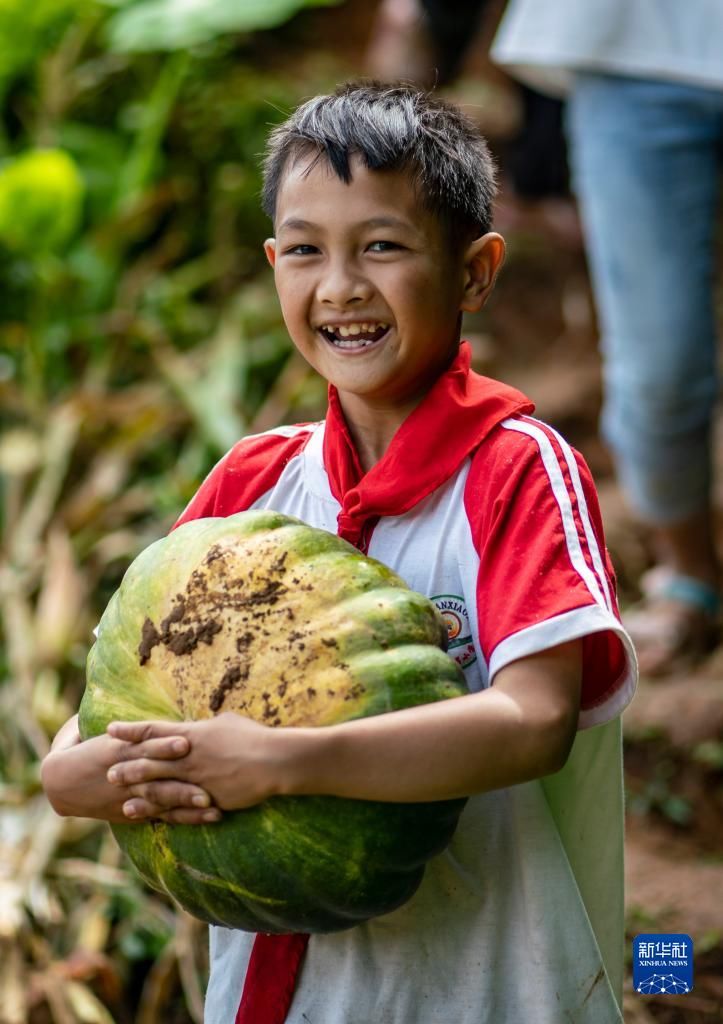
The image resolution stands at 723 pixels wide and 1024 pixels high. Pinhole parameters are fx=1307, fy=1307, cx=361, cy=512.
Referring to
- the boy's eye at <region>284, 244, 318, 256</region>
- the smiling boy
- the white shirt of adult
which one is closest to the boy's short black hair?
the smiling boy

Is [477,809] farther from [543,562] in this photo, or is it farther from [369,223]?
[369,223]

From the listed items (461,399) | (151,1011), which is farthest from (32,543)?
(461,399)

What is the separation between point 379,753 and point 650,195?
2149 mm

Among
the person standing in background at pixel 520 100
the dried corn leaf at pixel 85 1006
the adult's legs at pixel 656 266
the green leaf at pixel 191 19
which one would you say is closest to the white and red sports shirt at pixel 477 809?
the dried corn leaf at pixel 85 1006

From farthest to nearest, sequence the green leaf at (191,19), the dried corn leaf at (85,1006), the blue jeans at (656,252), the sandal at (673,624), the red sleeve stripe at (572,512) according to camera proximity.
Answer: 1. the green leaf at (191,19)
2. the sandal at (673,624)
3. the blue jeans at (656,252)
4. the dried corn leaf at (85,1006)
5. the red sleeve stripe at (572,512)

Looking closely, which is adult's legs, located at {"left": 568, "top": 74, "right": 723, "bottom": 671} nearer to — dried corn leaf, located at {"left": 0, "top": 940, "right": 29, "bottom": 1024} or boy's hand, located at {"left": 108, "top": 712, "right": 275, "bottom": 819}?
dried corn leaf, located at {"left": 0, "top": 940, "right": 29, "bottom": 1024}

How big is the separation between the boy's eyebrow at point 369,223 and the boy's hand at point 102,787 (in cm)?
67

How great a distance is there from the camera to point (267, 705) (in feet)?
5.00

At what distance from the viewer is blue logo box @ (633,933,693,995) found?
84.1 inches

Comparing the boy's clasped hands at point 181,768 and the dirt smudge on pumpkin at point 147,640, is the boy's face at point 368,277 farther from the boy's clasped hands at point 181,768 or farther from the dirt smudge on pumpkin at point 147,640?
the boy's clasped hands at point 181,768

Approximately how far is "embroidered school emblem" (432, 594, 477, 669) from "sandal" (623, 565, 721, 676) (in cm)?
208

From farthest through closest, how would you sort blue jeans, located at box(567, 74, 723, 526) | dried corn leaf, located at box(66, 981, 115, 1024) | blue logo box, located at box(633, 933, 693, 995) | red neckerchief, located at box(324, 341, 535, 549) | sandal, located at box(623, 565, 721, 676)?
sandal, located at box(623, 565, 721, 676), blue jeans, located at box(567, 74, 723, 526), dried corn leaf, located at box(66, 981, 115, 1024), blue logo box, located at box(633, 933, 693, 995), red neckerchief, located at box(324, 341, 535, 549)

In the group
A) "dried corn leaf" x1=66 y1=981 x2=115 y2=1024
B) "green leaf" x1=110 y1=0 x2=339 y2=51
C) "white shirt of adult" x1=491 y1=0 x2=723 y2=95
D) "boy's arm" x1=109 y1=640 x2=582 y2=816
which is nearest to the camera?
"boy's arm" x1=109 y1=640 x2=582 y2=816

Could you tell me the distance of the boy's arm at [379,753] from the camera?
1459 millimetres
